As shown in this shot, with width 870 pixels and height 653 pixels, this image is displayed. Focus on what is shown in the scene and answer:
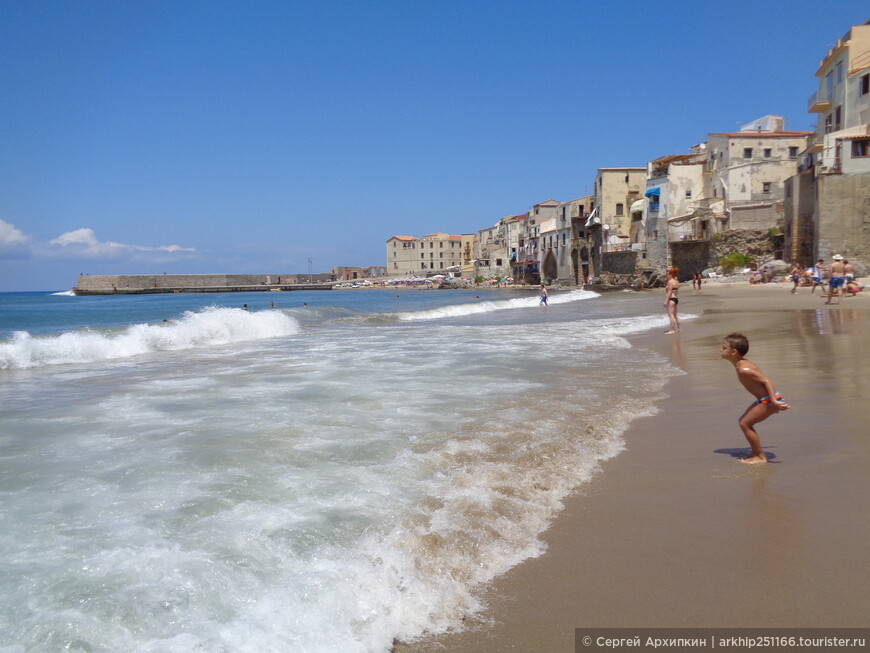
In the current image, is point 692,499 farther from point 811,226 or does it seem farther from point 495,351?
point 811,226

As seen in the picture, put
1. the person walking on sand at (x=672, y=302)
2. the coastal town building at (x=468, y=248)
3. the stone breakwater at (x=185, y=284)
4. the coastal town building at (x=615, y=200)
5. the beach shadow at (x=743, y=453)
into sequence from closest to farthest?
the beach shadow at (x=743, y=453) < the person walking on sand at (x=672, y=302) < the coastal town building at (x=615, y=200) < the stone breakwater at (x=185, y=284) < the coastal town building at (x=468, y=248)

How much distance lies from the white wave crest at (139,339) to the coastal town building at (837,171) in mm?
30309

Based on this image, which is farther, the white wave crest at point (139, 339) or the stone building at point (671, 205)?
the stone building at point (671, 205)

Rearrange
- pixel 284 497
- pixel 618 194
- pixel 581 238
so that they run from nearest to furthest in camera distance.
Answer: pixel 284 497, pixel 618 194, pixel 581 238

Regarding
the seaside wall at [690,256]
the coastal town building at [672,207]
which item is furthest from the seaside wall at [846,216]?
the coastal town building at [672,207]

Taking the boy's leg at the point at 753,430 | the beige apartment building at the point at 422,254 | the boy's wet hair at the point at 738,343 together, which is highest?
the beige apartment building at the point at 422,254

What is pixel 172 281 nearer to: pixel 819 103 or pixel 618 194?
pixel 618 194

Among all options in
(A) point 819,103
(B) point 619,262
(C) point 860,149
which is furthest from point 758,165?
(B) point 619,262

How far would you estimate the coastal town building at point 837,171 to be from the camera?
3372 centimetres

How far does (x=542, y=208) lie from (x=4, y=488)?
8601cm

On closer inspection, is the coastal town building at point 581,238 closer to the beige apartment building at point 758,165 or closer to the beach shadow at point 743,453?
the beige apartment building at point 758,165

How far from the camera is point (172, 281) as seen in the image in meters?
114

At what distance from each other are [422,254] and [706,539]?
121534 mm

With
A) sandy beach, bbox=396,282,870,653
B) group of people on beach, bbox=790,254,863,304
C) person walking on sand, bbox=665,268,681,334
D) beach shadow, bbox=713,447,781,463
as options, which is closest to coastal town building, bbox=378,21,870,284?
group of people on beach, bbox=790,254,863,304
